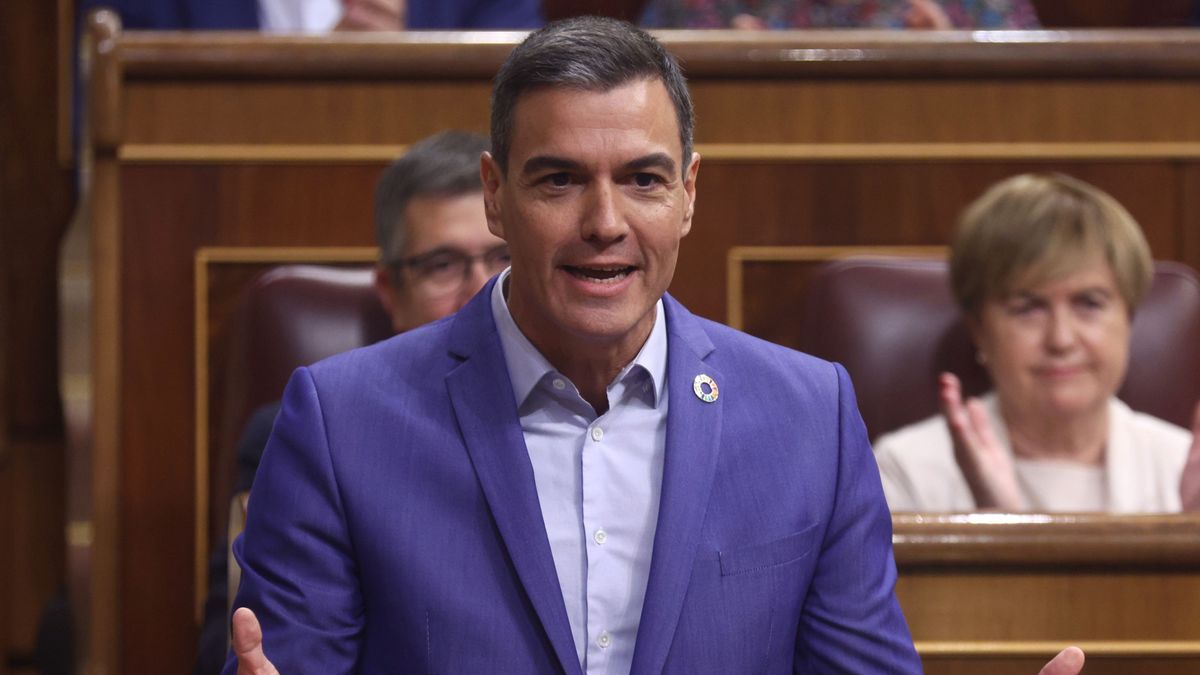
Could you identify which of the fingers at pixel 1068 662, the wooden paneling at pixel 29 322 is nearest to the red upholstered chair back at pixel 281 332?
the wooden paneling at pixel 29 322

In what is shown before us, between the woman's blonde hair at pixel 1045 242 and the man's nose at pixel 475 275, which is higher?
the woman's blonde hair at pixel 1045 242

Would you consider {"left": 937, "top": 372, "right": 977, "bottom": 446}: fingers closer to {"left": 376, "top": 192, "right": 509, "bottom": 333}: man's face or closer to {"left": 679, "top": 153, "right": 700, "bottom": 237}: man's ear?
{"left": 376, "top": 192, "right": 509, "bottom": 333}: man's face

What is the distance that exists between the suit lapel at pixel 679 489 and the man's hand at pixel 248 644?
0.14 m

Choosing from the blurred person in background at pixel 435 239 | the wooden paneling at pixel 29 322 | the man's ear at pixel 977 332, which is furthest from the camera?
the wooden paneling at pixel 29 322

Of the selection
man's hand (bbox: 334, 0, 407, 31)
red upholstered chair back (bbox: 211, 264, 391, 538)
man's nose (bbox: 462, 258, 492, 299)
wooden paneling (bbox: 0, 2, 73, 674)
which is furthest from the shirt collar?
wooden paneling (bbox: 0, 2, 73, 674)

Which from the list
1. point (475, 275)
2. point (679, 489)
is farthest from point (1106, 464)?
point (679, 489)

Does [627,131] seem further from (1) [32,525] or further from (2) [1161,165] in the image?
(1) [32,525]

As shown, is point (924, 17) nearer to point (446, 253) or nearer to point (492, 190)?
point (446, 253)

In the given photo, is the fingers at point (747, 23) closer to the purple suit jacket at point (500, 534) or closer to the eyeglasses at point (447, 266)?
the eyeglasses at point (447, 266)

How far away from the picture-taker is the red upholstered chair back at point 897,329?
3.66 feet

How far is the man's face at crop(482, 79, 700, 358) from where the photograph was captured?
60 cm

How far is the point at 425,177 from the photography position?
3.21 feet

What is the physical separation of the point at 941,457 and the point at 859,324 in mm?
118

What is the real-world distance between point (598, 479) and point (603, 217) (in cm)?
11
